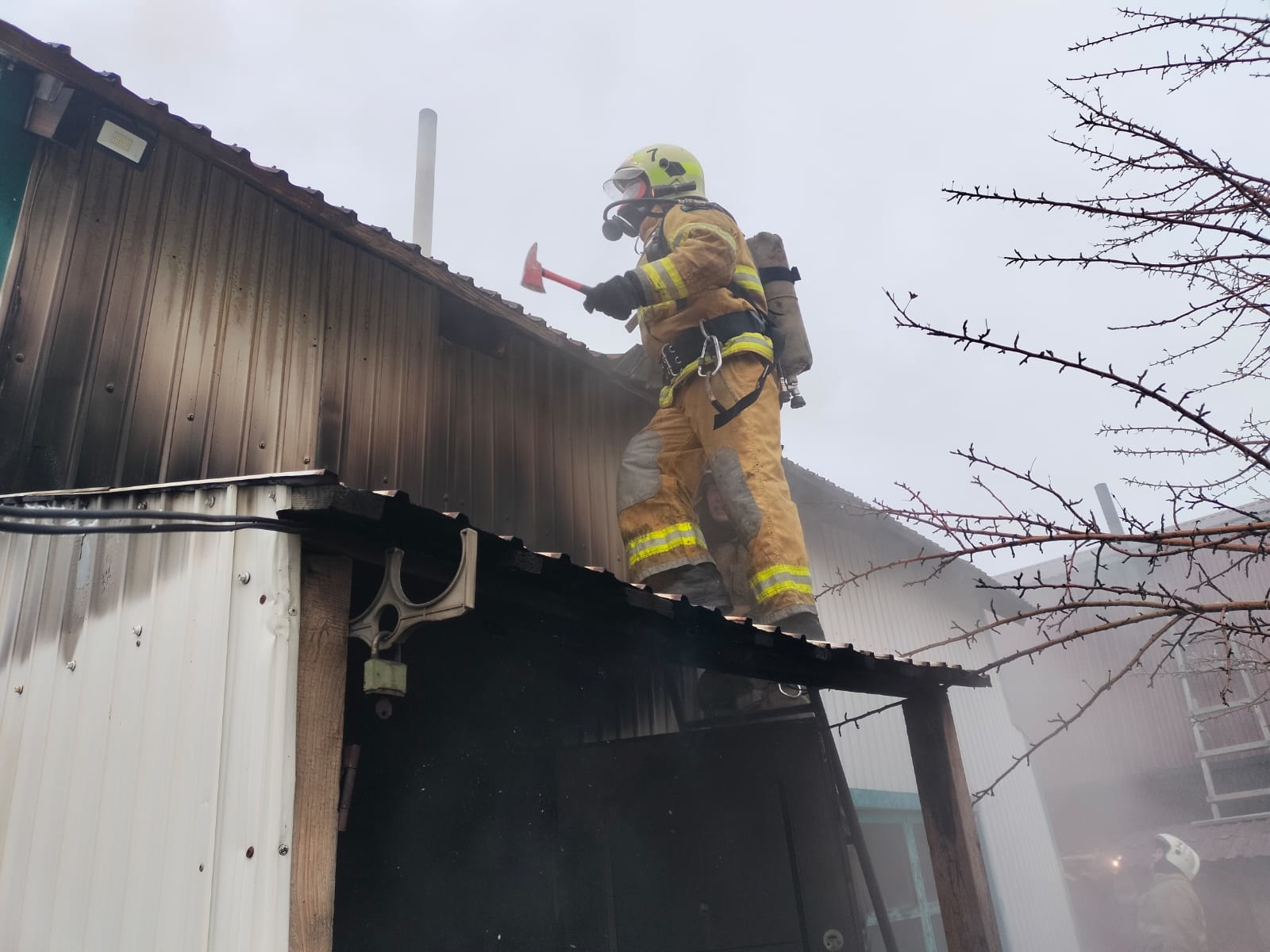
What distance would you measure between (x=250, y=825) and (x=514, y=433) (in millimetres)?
3464

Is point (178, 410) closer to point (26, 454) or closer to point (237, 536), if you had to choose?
point (26, 454)

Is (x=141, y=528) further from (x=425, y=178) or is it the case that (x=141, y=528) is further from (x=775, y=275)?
(x=425, y=178)

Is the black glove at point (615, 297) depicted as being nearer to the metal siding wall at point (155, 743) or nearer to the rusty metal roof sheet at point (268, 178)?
the rusty metal roof sheet at point (268, 178)

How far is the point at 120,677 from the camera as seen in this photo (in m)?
2.80

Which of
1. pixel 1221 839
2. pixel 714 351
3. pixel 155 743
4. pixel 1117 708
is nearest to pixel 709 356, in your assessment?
pixel 714 351

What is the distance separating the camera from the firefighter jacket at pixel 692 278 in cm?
511

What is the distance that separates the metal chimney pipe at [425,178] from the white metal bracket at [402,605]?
27.7ft

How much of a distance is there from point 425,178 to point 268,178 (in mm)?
8438

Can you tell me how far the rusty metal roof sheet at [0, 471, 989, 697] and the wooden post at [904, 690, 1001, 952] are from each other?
259 millimetres

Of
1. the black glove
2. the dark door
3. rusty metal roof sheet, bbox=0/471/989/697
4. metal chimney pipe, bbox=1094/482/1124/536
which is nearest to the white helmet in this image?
rusty metal roof sheet, bbox=0/471/989/697

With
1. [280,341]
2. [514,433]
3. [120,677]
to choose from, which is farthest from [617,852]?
[280,341]

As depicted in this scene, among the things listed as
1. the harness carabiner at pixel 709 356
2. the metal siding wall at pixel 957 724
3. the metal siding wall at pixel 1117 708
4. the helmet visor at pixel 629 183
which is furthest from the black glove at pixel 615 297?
the metal siding wall at pixel 1117 708

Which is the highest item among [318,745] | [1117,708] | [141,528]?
[1117,708]

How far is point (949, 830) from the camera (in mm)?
4691
